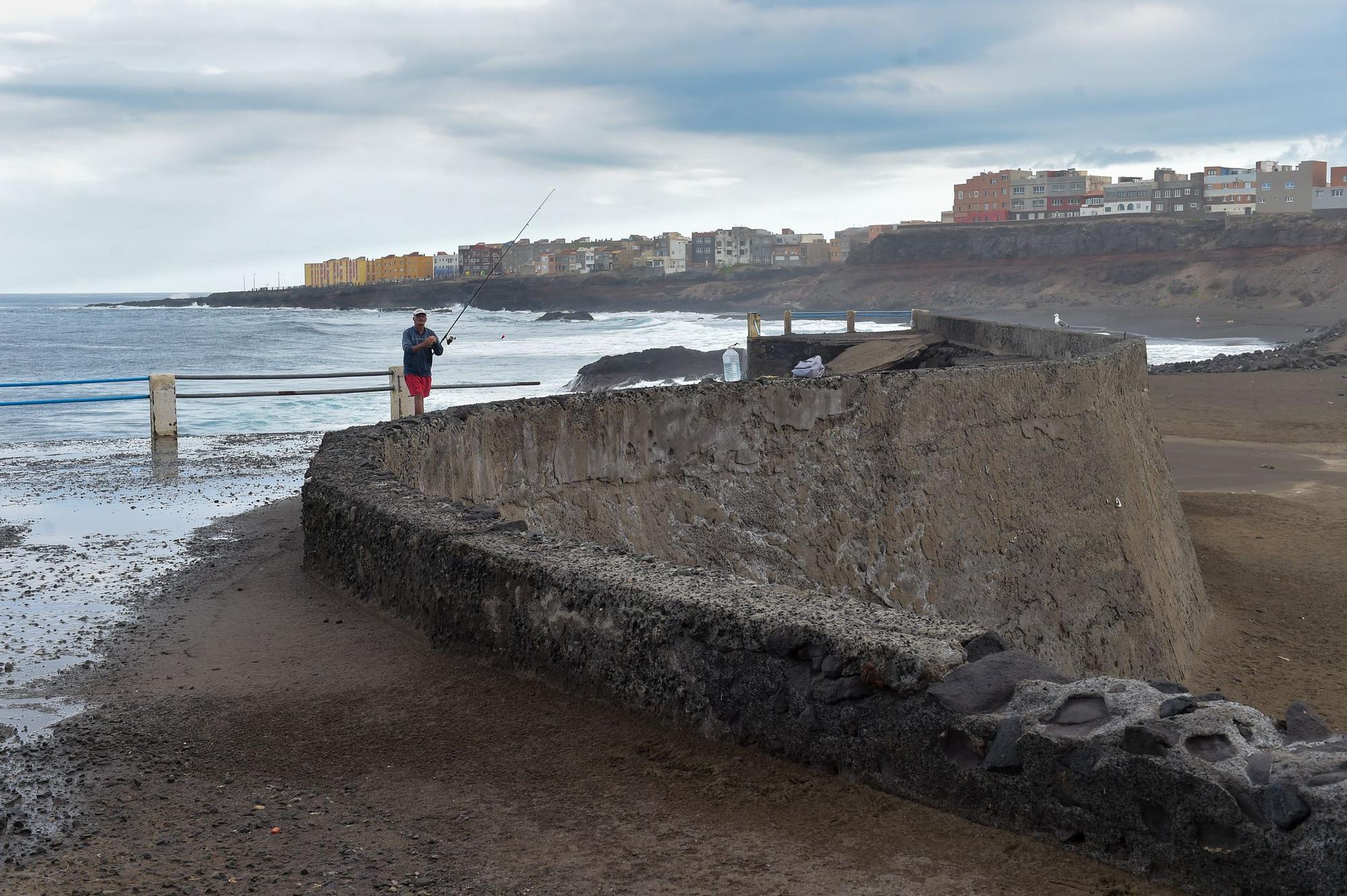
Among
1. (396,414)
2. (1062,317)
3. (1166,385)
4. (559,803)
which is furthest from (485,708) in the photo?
(1062,317)

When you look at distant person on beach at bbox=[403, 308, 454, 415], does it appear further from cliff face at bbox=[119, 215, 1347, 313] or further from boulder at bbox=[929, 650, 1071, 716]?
cliff face at bbox=[119, 215, 1347, 313]

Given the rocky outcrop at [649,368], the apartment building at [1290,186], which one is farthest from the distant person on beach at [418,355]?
the apartment building at [1290,186]

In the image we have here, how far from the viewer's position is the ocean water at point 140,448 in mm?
4855

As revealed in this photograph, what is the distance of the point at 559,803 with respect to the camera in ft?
10.0

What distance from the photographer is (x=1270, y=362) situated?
30.6 m

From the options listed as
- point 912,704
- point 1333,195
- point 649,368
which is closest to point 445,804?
point 912,704

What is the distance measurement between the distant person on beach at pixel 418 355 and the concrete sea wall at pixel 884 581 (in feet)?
12.4

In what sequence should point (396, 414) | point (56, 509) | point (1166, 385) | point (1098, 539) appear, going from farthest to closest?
point (1166, 385), point (396, 414), point (1098, 539), point (56, 509)

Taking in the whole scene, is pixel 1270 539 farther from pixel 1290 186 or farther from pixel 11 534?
pixel 1290 186

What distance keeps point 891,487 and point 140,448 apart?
643cm

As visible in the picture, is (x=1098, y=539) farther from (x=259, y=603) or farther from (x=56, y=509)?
(x=56, y=509)

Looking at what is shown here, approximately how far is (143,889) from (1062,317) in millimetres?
68022

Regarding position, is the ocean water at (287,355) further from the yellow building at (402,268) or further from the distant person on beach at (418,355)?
the yellow building at (402,268)

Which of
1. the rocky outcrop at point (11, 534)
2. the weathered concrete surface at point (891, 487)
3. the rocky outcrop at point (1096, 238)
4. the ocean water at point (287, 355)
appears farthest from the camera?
the rocky outcrop at point (1096, 238)
